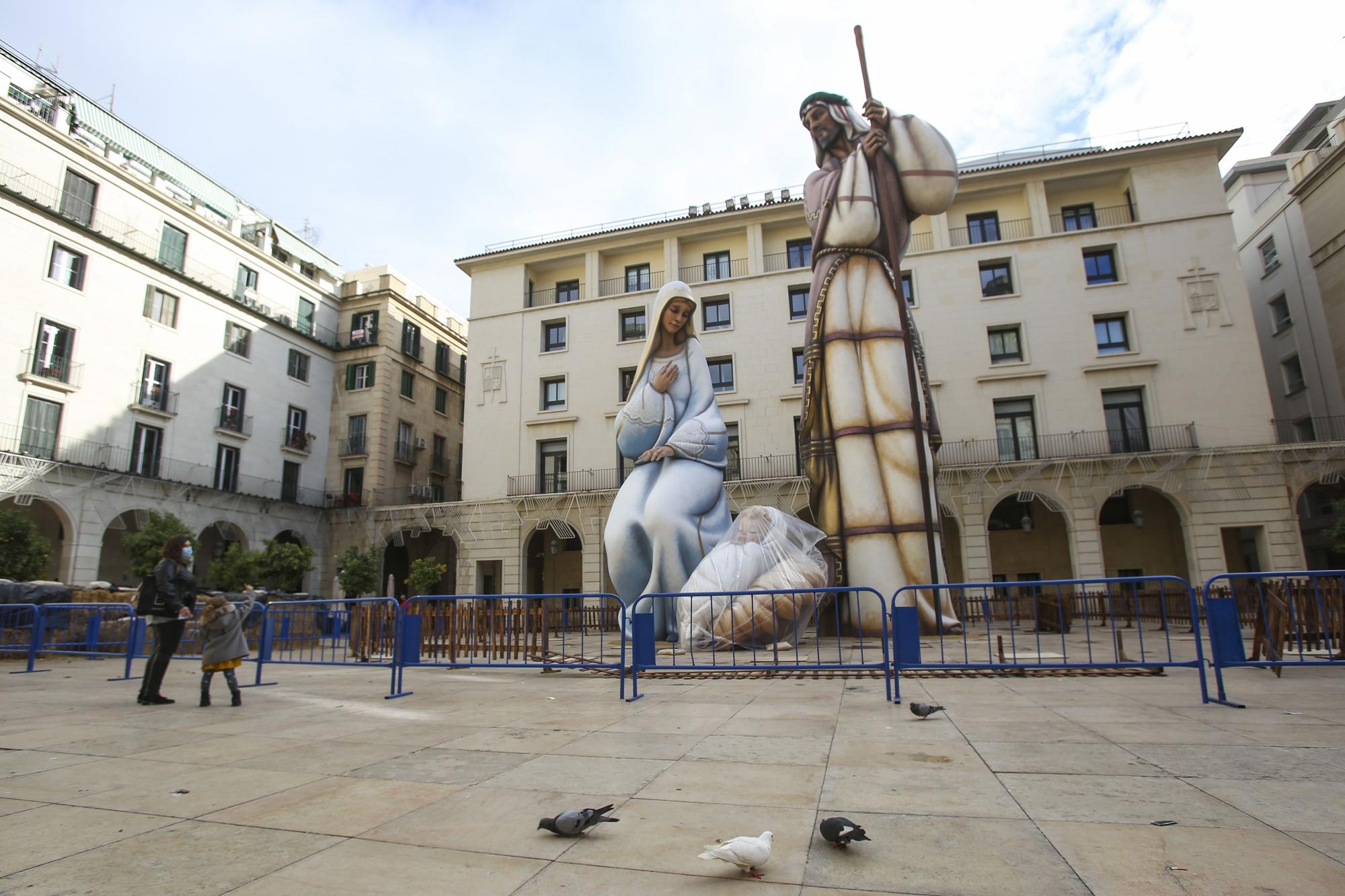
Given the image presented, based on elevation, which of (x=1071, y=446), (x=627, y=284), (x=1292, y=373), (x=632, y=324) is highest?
(x=627, y=284)

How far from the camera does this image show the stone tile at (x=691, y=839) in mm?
2508

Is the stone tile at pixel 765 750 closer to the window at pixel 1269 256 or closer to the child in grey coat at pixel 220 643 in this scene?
the child in grey coat at pixel 220 643

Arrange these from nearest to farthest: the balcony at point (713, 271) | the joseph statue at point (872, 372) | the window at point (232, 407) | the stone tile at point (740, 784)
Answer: the stone tile at point (740, 784)
the joseph statue at point (872, 372)
the window at point (232, 407)
the balcony at point (713, 271)

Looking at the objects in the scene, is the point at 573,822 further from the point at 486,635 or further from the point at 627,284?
the point at 627,284

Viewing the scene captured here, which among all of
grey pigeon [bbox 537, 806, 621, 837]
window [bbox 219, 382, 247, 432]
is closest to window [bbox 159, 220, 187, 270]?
window [bbox 219, 382, 247, 432]

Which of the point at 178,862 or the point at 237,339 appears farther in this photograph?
the point at 237,339

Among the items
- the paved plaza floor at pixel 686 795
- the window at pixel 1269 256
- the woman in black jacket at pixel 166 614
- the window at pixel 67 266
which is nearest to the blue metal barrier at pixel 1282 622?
the paved plaza floor at pixel 686 795

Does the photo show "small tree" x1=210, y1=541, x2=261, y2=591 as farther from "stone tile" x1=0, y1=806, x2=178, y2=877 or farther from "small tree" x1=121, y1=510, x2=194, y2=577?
"stone tile" x1=0, y1=806, x2=178, y2=877

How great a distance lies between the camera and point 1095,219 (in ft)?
87.8

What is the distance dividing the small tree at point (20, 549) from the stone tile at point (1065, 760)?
2262 centimetres

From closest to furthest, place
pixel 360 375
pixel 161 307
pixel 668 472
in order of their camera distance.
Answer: pixel 668 472
pixel 161 307
pixel 360 375

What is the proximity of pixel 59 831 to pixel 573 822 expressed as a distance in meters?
2.07

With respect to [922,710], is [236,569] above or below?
above

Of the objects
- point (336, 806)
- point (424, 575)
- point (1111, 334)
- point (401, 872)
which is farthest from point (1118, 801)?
point (424, 575)
